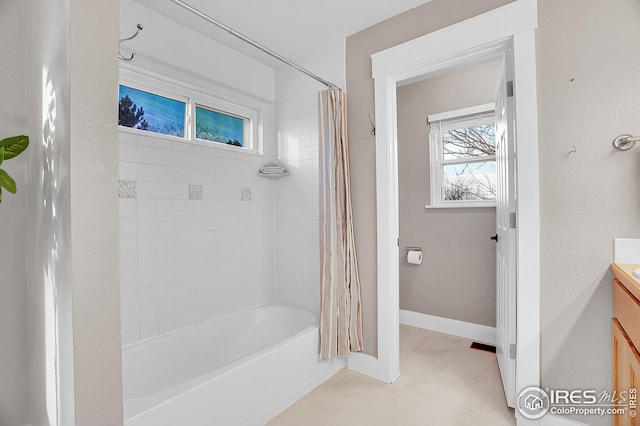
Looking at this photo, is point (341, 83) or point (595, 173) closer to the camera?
point (595, 173)

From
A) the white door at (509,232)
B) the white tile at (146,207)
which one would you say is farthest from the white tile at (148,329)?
the white door at (509,232)

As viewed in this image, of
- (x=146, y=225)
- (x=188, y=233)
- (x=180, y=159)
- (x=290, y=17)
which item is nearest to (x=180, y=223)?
(x=188, y=233)

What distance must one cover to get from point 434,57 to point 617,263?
4.83 ft

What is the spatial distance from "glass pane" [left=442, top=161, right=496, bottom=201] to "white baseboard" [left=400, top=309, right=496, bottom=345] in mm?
1190

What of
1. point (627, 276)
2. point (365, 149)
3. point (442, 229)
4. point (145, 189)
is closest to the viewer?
point (627, 276)

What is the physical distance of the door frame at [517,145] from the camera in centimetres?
159

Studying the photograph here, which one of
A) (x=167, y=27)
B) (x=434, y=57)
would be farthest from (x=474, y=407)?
(x=167, y=27)

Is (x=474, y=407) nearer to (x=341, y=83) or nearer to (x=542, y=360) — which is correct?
(x=542, y=360)

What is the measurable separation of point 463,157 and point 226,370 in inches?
106

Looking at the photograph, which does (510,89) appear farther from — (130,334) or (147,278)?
(130,334)

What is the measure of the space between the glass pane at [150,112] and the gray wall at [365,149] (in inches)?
51.5

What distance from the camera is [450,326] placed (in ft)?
9.53

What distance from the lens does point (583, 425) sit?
150 cm

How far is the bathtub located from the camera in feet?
4.50
